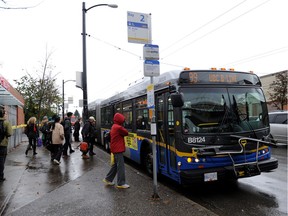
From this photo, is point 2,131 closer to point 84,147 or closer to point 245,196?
point 84,147

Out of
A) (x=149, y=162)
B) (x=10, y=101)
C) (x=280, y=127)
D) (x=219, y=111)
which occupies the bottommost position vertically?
(x=149, y=162)

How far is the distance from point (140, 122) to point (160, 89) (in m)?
1.85

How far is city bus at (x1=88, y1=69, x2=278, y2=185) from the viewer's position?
546 cm

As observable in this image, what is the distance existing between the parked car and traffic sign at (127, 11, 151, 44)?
11232 millimetres

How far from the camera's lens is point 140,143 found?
8.12 meters

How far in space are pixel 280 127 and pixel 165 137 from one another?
10584 millimetres

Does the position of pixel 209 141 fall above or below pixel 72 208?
above

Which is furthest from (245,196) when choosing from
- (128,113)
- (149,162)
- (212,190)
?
(128,113)

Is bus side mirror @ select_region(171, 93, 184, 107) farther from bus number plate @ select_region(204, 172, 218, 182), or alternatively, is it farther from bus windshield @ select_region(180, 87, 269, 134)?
bus number plate @ select_region(204, 172, 218, 182)

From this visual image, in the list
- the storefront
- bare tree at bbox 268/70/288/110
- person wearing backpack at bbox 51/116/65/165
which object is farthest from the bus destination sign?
bare tree at bbox 268/70/288/110

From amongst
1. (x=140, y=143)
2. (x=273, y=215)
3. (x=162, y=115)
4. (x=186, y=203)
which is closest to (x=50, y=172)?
(x=140, y=143)

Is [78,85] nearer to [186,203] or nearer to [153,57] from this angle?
[153,57]

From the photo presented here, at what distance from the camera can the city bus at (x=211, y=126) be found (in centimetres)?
546

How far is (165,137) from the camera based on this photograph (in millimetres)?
6375
